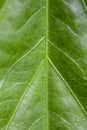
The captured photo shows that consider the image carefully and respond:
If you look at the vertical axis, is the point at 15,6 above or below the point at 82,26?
above

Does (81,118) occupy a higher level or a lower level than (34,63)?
lower

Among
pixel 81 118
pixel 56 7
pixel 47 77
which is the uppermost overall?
pixel 56 7

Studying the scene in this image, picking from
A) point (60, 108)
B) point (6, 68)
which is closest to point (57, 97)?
point (60, 108)

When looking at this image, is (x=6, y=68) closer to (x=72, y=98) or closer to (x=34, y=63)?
(x=34, y=63)

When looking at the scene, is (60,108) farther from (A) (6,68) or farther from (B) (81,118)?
(A) (6,68)

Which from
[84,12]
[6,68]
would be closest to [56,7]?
[84,12]

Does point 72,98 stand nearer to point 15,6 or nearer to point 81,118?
point 81,118
